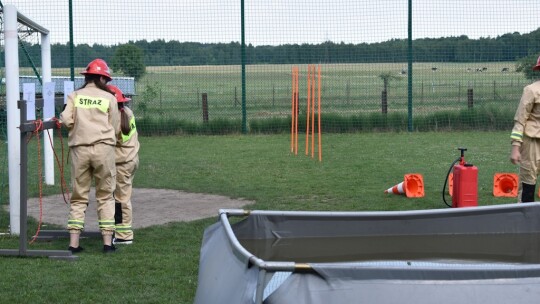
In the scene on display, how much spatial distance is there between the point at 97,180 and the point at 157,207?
296cm

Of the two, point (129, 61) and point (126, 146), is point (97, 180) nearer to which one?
point (126, 146)

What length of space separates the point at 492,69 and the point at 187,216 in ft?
47.6

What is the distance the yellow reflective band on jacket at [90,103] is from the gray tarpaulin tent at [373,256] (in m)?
2.90

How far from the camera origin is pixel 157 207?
11617 millimetres

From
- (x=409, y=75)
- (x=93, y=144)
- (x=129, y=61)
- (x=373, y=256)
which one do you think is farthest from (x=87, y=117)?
(x=409, y=75)

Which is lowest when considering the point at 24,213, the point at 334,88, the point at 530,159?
the point at 24,213

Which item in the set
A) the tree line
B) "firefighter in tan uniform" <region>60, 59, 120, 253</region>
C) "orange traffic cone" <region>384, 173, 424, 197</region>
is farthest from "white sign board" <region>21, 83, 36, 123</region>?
the tree line

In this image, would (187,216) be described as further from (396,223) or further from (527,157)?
(396,223)

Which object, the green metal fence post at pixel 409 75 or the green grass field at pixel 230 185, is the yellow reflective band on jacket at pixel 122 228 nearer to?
the green grass field at pixel 230 185

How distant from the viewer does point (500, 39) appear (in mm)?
22984

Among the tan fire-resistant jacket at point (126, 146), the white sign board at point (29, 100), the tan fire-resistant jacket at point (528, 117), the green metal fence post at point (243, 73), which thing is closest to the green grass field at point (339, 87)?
the green metal fence post at point (243, 73)

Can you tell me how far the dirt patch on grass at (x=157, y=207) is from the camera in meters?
10.7

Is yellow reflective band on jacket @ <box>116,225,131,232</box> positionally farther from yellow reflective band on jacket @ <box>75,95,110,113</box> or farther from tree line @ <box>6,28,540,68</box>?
tree line @ <box>6,28,540,68</box>

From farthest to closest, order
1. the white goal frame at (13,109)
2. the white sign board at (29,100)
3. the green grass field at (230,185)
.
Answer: the white goal frame at (13,109)
the white sign board at (29,100)
the green grass field at (230,185)
